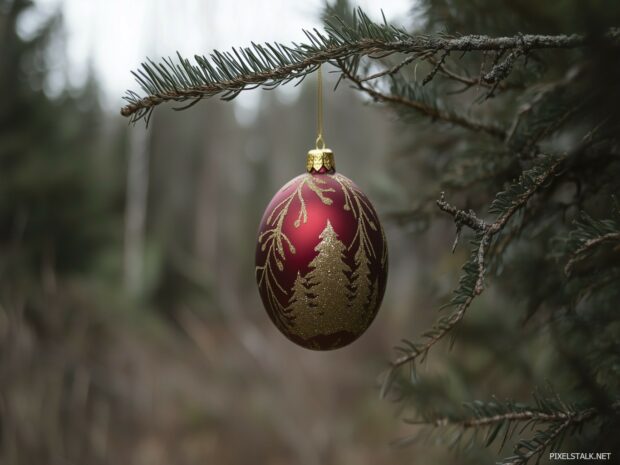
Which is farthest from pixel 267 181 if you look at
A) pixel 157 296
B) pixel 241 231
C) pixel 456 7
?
pixel 456 7

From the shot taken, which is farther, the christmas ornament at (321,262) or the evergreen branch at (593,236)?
the christmas ornament at (321,262)

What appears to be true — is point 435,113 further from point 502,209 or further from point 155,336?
point 155,336

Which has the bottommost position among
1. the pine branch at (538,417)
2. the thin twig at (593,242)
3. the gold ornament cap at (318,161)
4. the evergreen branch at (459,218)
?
the pine branch at (538,417)

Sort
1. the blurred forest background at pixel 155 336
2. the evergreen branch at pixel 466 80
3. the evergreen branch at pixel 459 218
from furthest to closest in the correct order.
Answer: the blurred forest background at pixel 155 336, the evergreen branch at pixel 466 80, the evergreen branch at pixel 459 218

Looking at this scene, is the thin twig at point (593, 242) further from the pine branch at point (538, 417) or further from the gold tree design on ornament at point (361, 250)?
the gold tree design on ornament at point (361, 250)

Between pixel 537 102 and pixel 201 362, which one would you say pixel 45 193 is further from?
pixel 537 102

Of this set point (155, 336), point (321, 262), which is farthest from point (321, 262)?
point (155, 336)

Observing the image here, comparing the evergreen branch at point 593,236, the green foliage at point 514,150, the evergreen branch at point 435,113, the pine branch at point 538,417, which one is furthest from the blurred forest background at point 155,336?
the evergreen branch at point 593,236

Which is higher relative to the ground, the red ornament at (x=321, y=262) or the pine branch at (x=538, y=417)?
the red ornament at (x=321, y=262)

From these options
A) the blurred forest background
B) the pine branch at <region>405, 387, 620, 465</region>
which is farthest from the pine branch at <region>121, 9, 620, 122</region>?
the pine branch at <region>405, 387, 620, 465</region>
